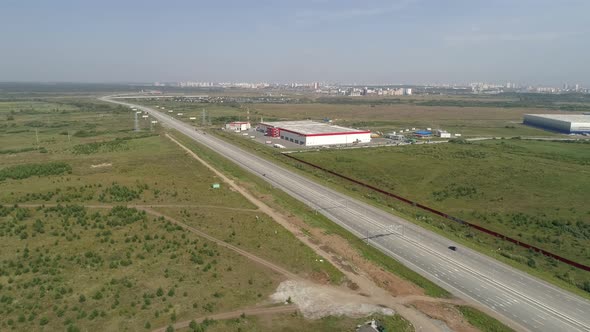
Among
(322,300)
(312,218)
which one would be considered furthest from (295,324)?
(312,218)

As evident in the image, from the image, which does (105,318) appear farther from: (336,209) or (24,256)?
(336,209)

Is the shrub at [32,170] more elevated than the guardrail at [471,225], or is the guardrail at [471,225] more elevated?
the shrub at [32,170]

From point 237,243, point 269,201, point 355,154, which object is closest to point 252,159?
point 355,154

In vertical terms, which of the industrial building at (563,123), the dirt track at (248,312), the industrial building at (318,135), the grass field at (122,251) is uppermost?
the industrial building at (563,123)

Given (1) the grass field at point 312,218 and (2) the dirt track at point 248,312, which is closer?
(2) the dirt track at point 248,312

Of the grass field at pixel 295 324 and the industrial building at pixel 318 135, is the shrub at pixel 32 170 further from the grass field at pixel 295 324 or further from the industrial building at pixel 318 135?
the industrial building at pixel 318 135

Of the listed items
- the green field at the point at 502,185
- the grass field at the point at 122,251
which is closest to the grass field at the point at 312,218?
the grass field at the point at 122,251

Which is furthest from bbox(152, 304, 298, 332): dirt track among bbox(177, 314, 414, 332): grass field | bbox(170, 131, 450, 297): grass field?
bbox(170, 131, 450, 297): grass field

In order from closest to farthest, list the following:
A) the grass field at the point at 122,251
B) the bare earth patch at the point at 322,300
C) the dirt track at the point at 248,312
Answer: the dirt track at the point at 248,312 < the grass field at the point at 122,251 < the bare earth patch at the point at 322,300
